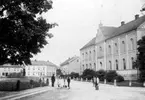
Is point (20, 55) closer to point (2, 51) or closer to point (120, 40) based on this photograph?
point (2, 51)

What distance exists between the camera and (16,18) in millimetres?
16844

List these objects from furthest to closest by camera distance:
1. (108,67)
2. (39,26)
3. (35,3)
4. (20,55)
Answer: (108,67)
(20,55)
(39,26)
(35,3)

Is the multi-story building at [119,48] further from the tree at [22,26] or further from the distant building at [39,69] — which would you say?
the distant building at [39,69]

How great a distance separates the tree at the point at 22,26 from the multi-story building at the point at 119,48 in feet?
70.2

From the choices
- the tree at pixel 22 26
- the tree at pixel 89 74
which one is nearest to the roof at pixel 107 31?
the tree at pixel 89 74

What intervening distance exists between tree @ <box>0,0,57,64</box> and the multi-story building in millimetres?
21382

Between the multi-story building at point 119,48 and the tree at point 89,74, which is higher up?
the multi-story building at point 119,48

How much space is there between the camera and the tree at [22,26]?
15.8 metres

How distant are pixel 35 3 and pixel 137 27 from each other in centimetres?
2827

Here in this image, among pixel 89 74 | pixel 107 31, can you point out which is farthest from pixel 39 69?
pixel 107 31

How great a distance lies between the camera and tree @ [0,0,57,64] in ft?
52.0

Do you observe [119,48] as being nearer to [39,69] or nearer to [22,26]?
[22,26]

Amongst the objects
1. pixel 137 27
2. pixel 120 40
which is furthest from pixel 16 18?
pixel 120 40

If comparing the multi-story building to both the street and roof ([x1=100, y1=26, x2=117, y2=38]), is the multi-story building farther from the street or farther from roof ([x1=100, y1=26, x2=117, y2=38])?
the street
